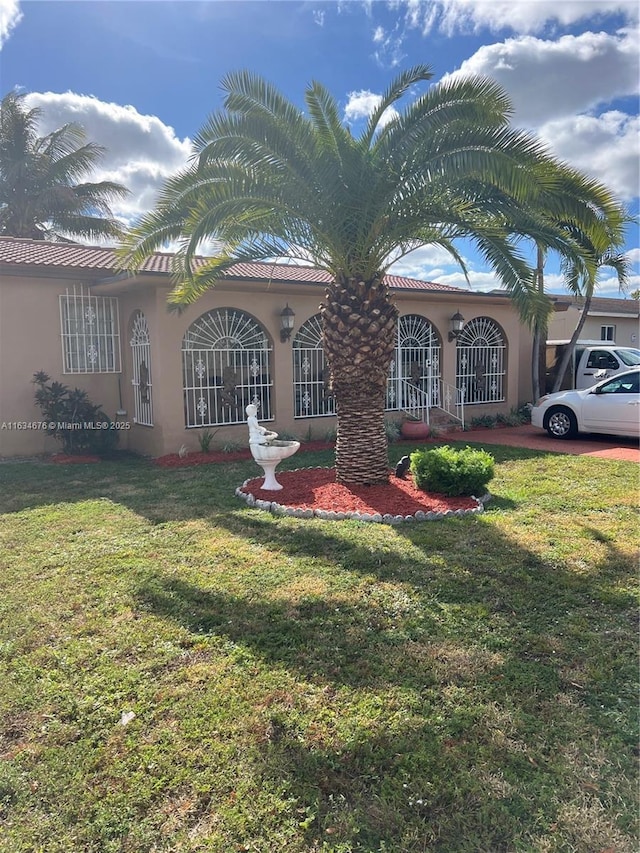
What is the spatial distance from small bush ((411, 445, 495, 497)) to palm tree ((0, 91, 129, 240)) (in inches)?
701

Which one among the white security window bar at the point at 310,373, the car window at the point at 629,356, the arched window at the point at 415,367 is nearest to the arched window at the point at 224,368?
the white security window bar at the point at 310,373

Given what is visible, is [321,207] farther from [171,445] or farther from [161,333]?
[171,445]

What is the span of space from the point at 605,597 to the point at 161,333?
8796mm

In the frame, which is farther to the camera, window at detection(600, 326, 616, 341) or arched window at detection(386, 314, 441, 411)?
window at detection(600, 326, 616, 341)

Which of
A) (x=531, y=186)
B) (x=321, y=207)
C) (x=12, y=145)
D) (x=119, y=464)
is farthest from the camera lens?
(x=12, y=145)

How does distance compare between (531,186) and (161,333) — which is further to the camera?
(161,333)

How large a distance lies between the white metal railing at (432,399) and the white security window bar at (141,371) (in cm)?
622

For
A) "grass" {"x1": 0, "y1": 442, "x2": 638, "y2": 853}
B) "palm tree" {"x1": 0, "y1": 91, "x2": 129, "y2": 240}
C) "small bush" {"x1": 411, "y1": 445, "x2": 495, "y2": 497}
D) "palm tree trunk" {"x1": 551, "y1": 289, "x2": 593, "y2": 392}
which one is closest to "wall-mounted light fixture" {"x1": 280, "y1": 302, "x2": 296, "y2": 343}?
"small bush" {"x1": 411, "y1": 445, "x2": 495, "y2": 497}

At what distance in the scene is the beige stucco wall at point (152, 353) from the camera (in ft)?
35.3

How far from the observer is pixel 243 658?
3.49 meters

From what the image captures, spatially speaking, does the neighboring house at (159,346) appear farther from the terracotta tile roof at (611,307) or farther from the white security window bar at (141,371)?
the terracotta tile roof at (611,307)

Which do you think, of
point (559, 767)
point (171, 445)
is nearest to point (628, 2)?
point (559, 767)

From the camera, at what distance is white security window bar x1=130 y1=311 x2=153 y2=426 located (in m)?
11.3

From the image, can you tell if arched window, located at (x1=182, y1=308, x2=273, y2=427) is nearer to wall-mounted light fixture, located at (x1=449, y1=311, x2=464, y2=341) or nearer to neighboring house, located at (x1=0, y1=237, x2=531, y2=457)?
neighboring house, located at (x1=0, y1=237, x2=531, y2=457)
